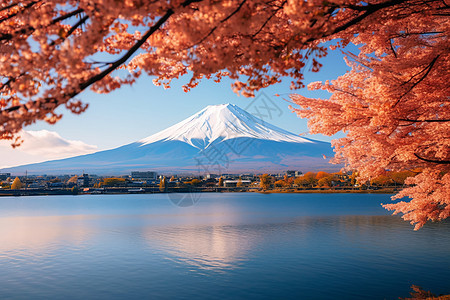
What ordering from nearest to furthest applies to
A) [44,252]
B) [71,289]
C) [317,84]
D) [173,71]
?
[173,71] < [317,84] < [71,289] < [44,252]

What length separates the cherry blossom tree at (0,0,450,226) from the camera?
13.9 ft

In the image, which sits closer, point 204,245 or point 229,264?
point 229,264

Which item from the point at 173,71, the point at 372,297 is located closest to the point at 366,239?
the point at 372,297

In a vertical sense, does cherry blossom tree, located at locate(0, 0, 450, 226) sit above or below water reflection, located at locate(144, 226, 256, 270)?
above

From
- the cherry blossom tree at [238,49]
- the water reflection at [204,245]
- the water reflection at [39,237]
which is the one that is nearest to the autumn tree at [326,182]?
the water reflection at [204,245]

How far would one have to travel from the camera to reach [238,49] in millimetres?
5227

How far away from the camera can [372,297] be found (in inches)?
640

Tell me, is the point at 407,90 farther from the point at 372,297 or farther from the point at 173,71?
the point at 372,297

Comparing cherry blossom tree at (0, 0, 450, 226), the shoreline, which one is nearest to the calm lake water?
cherry blossom tree at (0, 0, 450, 226)

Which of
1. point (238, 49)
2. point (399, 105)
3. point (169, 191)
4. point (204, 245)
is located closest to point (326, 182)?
point (169, 191)

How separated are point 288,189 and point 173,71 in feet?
558

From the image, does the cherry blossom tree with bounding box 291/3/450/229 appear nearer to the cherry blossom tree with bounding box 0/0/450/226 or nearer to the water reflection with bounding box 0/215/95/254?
the cherry blossom tree with bounding box 0/0/450/226

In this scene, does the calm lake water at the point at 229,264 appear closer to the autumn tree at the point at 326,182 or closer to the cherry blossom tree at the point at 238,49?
the cherry blossom tree at the point at 238,49

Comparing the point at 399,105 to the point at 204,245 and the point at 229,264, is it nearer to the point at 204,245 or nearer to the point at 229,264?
the point at 229,264
